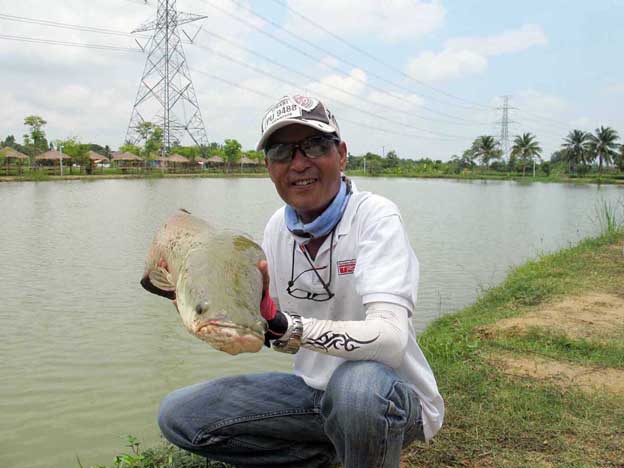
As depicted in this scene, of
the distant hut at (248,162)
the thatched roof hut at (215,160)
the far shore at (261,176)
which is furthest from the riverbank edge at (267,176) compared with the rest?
the thatched roof hut at (215,160)

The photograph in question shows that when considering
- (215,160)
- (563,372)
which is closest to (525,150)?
(215,160)

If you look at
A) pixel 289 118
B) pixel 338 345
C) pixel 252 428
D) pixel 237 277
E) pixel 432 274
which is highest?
pixel 289 118

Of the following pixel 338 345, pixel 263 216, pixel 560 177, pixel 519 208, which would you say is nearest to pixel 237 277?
pixel 338 345

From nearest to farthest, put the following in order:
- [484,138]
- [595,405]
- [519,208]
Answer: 1. [595,405]
2. [519,208]
3. [484,138]

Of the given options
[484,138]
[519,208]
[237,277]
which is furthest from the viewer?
[484,138]

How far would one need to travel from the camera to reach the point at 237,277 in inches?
66.1

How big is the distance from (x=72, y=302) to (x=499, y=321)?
213 inches

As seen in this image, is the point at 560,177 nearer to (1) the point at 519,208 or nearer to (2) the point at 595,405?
(1) the point at 519,208

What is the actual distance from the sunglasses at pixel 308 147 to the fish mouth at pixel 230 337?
863 mm

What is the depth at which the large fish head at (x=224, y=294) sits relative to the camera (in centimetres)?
143

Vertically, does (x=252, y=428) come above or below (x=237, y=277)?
below

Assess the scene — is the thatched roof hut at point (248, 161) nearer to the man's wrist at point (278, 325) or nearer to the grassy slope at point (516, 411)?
the grassy slope at point (516, 411)

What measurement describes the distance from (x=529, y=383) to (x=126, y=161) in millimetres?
60569

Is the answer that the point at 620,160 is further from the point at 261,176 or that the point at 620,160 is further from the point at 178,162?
the point at 178,162
